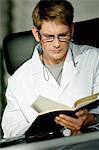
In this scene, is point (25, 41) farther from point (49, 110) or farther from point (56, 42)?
point (49, 110)

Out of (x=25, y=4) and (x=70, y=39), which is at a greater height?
(x=25, y=4)

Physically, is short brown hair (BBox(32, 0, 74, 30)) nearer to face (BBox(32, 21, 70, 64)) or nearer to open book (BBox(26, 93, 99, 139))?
face (BBox(32, 21, 70, 64))

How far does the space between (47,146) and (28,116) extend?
15cm

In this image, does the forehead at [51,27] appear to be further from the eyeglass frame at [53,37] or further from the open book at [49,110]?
the open book at [49,110]

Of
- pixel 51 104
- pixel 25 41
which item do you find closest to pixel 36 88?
pixel 51 104

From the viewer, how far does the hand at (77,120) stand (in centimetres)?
146

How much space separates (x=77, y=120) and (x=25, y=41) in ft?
1.28

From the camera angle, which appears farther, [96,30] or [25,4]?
[96,30]

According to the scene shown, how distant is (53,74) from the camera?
151 centimetres

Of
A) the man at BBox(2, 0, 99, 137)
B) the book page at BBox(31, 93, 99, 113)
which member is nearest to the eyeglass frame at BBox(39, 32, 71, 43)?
the man at BBox(2, 0, 99, 137)

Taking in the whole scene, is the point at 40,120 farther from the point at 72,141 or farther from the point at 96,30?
the point at 96,30

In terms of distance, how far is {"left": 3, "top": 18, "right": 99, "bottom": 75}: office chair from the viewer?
4.77 feet

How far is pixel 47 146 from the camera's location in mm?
1426

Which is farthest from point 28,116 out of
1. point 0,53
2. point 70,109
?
point 0,53
